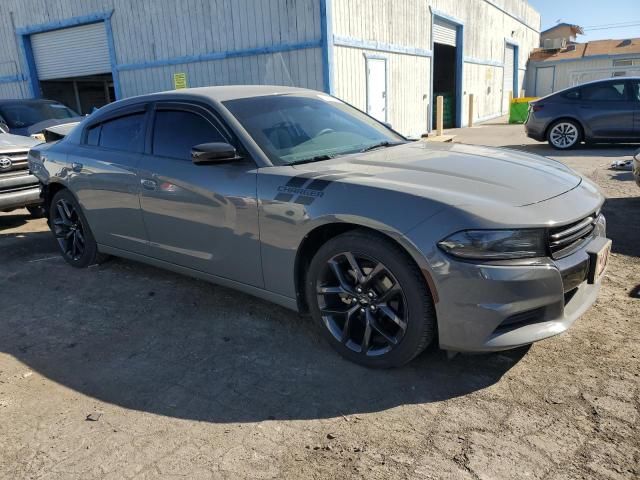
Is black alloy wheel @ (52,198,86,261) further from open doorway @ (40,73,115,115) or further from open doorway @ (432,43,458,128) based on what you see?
open doorway @ (432,43,458,128)

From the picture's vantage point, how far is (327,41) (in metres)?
10.8

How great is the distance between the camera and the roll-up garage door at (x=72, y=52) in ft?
48.9

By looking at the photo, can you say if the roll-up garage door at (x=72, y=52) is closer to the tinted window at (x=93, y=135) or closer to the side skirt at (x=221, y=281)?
the tinted window at (x=93, y=135)

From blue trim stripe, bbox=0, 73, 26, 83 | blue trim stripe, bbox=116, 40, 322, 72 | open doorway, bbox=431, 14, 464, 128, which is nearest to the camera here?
blue trim stripe, bbox=116, 40, 322, 72

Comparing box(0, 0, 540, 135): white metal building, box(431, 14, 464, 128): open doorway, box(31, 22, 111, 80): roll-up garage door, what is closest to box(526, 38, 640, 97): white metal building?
box(431, 14, 464, 128): open doorway

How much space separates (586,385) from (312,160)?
2070mm

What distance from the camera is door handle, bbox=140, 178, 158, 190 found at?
391cm

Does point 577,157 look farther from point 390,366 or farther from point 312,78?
point 390,366

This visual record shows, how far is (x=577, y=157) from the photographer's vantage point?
417 inches

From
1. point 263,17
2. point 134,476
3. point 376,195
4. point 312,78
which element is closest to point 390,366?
A: point 376,195

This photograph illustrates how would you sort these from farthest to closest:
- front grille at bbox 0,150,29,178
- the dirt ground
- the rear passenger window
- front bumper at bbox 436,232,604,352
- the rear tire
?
1. front grille at bbox 0,150,29,178
2. the rear tire
3. the rear passenger window
4. front bumper at bbox 436,232,604,352
5. the dirt ground

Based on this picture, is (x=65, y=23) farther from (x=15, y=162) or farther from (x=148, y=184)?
(x=148, y=184)

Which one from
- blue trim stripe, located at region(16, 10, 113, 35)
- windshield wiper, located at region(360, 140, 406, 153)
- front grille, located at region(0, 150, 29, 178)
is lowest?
front grille, located at region(0, 150, 29, 178)

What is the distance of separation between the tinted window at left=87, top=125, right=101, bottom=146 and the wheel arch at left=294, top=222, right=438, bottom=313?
2649 millimetres
